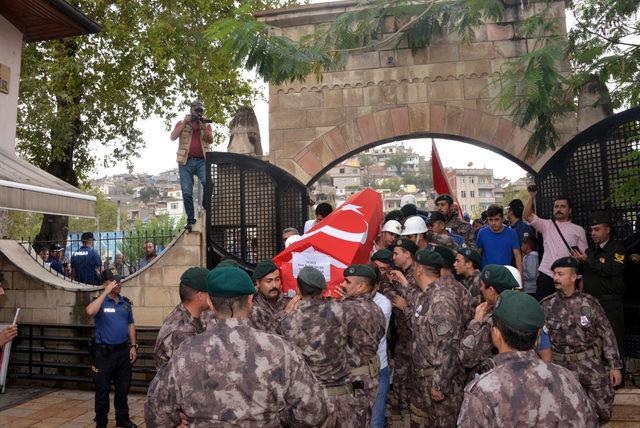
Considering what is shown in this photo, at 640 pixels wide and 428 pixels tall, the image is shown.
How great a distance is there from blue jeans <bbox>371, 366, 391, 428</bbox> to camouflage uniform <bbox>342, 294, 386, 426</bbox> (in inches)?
20.9

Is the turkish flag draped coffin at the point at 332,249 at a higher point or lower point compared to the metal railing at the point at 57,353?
higher

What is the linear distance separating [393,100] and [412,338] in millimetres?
Result: 5623

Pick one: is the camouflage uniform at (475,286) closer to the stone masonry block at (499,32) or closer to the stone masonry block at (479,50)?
the stone masonry block at (479,50)

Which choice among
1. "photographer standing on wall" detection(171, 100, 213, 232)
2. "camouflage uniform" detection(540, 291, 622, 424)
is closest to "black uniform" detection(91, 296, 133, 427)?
"photographer standing on wall" detection(171, 100, 213, 232)

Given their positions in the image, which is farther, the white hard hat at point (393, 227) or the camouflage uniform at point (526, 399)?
the white hard hat at point (393, 227)

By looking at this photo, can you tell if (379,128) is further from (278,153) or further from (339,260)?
(339,260)

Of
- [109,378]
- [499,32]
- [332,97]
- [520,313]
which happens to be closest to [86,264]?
[109,378]

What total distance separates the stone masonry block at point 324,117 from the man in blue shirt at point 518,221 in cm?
352

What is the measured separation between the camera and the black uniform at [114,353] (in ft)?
21.3

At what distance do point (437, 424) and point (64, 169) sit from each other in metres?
15.3

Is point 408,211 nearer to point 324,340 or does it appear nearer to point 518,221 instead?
point 518,221

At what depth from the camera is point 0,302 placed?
9445 mm

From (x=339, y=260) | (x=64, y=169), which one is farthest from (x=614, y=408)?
(x=64, y=169)

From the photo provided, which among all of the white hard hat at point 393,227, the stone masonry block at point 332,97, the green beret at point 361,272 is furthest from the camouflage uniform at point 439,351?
the stone masonry block at point 332,97
